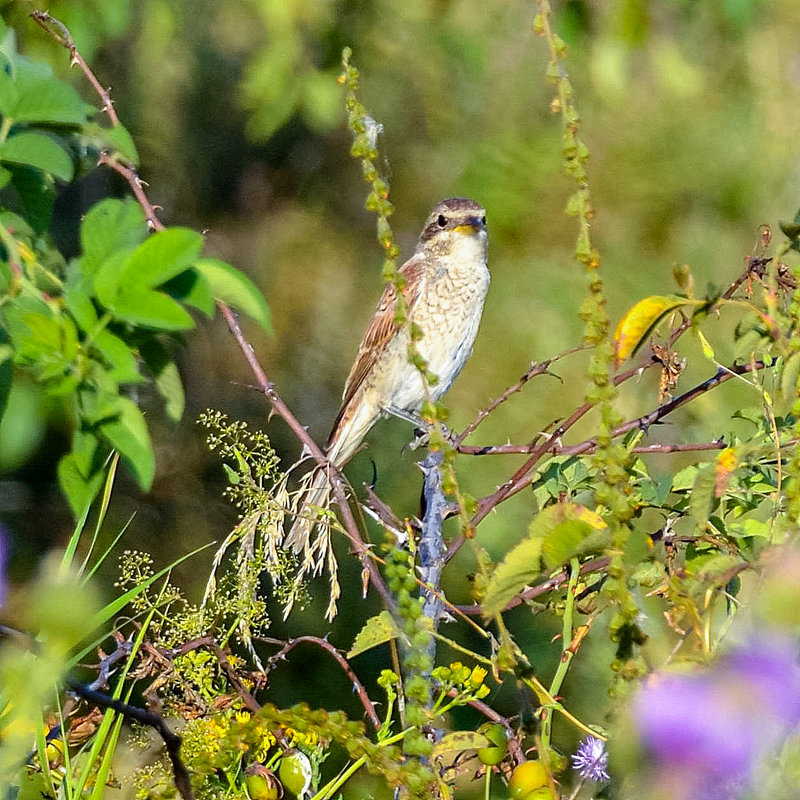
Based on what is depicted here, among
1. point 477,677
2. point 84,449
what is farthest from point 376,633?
point 84,449

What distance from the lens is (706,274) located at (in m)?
3.95

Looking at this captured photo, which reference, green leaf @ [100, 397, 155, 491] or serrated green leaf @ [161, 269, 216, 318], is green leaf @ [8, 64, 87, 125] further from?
green leaf @ [100, 397, 155, 491]

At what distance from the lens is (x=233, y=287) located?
1.23m

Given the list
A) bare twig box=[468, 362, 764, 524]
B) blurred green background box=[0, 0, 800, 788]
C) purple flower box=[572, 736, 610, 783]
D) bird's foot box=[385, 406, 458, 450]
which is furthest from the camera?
blurred green background box=[0, 0, 800, 788]

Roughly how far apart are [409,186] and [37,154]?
133 inches

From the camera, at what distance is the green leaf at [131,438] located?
3.69 feet

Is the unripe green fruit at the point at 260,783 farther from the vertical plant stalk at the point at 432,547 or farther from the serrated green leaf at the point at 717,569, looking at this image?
the serrated green leaf at the point at 717,569

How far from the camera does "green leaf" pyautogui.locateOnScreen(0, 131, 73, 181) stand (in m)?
1.15

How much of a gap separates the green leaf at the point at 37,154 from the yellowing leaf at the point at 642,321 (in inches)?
22.5

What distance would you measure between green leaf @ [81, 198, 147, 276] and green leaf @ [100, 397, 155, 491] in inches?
5.6

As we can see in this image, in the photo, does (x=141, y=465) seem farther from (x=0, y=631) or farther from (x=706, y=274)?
(x=706, y=274)

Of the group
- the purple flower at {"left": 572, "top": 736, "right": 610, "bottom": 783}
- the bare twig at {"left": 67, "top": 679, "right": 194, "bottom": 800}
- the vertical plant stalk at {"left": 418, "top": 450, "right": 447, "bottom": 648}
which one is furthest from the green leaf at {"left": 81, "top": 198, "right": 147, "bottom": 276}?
the purple flower at {"left": 572, "top": 736, "right": 610, "bottom": 783}

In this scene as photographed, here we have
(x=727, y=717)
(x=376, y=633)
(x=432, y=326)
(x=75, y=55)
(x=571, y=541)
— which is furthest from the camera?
(x=432, y=326)

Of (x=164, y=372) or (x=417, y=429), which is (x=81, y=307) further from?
(x=417, y=429)
